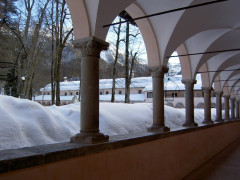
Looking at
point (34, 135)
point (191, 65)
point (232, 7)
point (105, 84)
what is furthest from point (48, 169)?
point (105, 84)

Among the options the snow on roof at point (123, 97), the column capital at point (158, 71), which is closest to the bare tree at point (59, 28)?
the column capital at point (158, 71)

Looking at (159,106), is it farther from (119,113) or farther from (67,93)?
(67,93)

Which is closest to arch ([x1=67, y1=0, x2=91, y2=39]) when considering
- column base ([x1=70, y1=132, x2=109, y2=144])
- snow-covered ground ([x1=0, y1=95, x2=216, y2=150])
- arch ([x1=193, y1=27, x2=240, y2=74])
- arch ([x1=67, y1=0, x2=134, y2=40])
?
arch ([x1=67, y1=0, x2=134, y2=40])

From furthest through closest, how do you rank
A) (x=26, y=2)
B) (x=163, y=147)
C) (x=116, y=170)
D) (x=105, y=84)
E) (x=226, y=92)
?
(x=105, y=84)
(x=226, y=92)
(x=26, y=2)
(x=163, y=147)
(x=116, y=170)

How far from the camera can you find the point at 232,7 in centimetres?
735

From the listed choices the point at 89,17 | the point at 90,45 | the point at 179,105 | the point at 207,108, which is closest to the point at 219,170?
the point at 207,108

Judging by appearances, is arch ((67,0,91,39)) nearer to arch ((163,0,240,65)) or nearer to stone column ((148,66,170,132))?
stone column ((148,66,170,132))

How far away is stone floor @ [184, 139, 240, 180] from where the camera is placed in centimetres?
696

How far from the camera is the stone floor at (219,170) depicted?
696 cm

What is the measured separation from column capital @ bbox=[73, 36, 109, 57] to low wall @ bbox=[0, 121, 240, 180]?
1460 mm

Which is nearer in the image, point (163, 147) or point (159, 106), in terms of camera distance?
point (163, 147)

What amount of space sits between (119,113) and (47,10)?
25.7ft

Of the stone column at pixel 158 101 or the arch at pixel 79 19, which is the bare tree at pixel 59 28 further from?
the arch at pixel 79 19

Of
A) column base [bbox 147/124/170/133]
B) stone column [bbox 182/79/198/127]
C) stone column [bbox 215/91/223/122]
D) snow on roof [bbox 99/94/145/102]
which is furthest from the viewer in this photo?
snow on roof [bbox 99/94/145/102]
